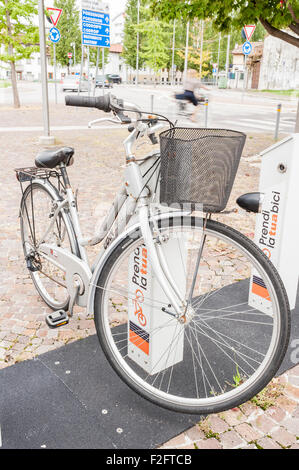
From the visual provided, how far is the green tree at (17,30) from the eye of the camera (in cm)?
1841

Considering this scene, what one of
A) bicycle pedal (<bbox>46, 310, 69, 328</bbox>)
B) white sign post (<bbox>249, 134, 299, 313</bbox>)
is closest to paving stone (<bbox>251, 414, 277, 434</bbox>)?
white sign post (<bbox>249, 134, 299, 313</bbox>)

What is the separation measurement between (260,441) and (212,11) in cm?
657

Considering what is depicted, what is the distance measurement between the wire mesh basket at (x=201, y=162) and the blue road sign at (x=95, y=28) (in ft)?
49.6

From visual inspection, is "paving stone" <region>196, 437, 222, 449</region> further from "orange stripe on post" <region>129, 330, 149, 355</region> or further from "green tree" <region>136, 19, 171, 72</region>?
"green tree" <region>136, 19, 171, 72</region>

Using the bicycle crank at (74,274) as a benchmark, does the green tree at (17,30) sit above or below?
above

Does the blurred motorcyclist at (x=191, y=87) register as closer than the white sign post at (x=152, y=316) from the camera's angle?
Yes

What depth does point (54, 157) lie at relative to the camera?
284 cm

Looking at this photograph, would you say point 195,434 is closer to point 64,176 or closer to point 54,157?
point 64,176

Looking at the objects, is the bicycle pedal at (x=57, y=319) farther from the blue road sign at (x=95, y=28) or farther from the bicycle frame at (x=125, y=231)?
the blue road sign at (x=95, y=28)

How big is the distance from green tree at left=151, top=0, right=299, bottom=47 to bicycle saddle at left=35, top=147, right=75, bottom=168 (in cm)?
458

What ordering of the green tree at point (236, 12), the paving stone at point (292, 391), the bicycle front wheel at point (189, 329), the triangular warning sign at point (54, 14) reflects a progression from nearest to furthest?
1. the bicycle front wheel at point (189, 329)
2. the paving stone at point (292, 391)
3. the green tree at point (236, 12)
4. the triangular warning sign at point (54, 14)

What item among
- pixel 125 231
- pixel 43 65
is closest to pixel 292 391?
pixel 125 231

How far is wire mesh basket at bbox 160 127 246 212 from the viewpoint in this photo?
1895 millimetres

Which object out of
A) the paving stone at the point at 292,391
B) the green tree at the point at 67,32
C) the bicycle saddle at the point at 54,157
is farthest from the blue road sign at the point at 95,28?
the green tree at the point at 67,32
